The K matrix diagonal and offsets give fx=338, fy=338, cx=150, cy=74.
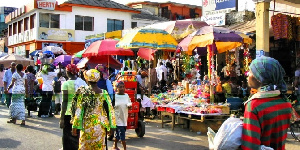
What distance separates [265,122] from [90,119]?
9.52 ft

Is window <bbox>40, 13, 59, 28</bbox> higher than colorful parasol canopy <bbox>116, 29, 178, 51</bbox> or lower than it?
higher

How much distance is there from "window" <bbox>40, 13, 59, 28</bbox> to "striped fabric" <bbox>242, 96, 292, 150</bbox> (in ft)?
98.1

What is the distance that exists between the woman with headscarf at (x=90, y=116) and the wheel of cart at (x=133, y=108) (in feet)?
10.9

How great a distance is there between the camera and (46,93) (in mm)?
12648

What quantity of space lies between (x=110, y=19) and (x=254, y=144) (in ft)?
103

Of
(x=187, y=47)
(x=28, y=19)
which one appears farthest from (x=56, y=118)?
(x=28, y=19)

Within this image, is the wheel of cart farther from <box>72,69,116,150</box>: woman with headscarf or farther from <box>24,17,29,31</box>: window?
<box>24,17,29,31</box>: window

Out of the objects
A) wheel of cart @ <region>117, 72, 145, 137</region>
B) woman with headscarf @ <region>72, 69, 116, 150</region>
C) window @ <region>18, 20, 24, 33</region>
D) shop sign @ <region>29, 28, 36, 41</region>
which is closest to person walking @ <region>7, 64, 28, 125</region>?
wheel of cart @ <region>117, 72, 145, 137</region>

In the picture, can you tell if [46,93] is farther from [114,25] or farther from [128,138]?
[114,25]

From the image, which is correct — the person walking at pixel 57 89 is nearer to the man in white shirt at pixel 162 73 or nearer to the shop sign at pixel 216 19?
the man in white shirt at pixel 162 73

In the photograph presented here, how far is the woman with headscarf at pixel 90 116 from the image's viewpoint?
5.07 metres

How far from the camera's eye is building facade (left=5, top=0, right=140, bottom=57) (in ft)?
98.5

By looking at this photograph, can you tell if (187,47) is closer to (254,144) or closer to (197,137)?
(197,137)

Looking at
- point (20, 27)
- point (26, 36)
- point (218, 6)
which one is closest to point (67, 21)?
point (26, 36)
